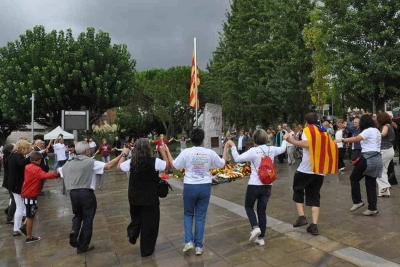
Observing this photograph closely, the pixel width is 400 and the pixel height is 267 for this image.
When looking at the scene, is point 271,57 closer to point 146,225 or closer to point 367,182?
point 367,182

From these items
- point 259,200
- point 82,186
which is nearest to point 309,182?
point 259,200

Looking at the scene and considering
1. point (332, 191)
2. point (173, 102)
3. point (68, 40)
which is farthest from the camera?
point (173, 102)

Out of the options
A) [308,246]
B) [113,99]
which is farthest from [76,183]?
[113,99]

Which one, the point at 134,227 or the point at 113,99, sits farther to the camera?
A: the point at 113,99

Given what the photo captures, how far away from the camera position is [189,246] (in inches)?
194

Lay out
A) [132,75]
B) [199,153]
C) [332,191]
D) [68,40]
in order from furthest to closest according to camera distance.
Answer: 1. [132,75]
2. [68,40]
3. [332,191]
4. [199,153]

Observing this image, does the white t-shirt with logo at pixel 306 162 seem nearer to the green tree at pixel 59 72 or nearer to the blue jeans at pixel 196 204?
the blue jeans at pixel 196 204

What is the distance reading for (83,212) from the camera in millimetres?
5227

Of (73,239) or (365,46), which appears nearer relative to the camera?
(73,239)

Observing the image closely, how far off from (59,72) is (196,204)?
23.9 metres

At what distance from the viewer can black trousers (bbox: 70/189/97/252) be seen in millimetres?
5133

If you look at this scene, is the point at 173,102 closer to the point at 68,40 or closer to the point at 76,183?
the point at 68,40

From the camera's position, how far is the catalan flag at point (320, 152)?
209 inches

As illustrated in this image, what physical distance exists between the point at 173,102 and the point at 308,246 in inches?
1454
